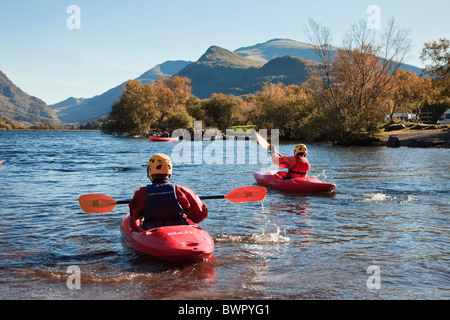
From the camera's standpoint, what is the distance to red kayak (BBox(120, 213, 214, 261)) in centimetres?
560

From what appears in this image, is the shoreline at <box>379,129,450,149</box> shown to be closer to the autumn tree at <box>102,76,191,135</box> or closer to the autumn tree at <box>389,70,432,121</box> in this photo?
the autumn tree at <box>389,70,432,121</box>

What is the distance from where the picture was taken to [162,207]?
20.0 feet

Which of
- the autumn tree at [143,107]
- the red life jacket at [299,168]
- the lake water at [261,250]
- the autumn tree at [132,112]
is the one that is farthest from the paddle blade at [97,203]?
the autumn tree at [132,112]

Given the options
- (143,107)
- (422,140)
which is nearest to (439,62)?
(422,140)

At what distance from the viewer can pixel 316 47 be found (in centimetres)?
3750

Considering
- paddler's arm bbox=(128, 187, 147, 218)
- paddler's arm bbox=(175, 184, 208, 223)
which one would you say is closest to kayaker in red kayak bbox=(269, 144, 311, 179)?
paddler's arm bbox=(175, 184, 208, 223)

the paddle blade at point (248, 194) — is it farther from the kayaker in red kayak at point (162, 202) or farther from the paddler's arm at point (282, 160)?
the paddler's arm at point (282, 160)

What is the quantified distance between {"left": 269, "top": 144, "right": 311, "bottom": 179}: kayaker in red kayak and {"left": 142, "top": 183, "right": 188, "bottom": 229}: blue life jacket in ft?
21.9

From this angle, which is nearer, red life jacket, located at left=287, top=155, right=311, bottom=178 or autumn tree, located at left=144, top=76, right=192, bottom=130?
red life jacket, located at left=287, top=155, right=311, bottom=178

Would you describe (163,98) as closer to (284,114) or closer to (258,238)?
(284,114)

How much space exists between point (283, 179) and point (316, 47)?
92.2ft

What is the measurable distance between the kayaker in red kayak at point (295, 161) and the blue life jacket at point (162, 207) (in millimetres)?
6670

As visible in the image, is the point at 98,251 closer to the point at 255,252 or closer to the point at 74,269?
the point at 74,269

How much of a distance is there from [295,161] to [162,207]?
728 centimetres
